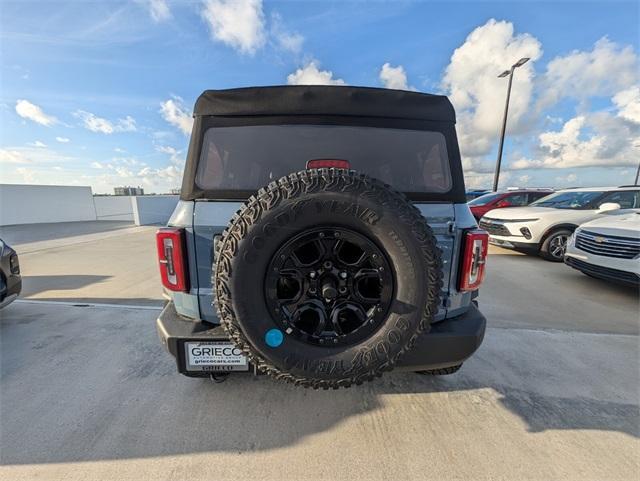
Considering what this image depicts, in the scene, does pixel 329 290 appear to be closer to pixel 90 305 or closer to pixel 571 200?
pixel 90 305

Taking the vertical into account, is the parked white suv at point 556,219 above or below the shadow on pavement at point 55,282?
above

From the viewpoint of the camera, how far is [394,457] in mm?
1651

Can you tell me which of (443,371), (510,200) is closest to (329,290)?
(443,371)

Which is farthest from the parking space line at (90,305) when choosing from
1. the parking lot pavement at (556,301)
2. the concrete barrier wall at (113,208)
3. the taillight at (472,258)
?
the concrete barrier wall at (113,208)

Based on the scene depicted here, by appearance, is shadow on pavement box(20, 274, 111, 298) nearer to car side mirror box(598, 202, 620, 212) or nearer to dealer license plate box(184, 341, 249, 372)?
dealer license plate box(184, 341, 249, 372)

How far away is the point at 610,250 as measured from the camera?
13.6 ft

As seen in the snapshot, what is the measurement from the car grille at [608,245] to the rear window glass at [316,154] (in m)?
4.00

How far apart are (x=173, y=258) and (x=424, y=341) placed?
1.59 metres

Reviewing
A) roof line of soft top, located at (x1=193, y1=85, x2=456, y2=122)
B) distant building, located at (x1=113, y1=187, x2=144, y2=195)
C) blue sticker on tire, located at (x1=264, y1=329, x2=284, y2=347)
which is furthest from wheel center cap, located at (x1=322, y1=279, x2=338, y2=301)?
distant building, located at (x1=113, y1=187, x2=144, y2=195)

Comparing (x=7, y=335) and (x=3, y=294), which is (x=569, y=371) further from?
(x=3, y=294)

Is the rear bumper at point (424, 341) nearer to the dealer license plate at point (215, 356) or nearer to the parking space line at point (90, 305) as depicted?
the dealer license plate at point (215, 356)

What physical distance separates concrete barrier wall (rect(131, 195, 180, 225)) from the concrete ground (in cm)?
1144

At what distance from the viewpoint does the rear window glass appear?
1820 millimetres

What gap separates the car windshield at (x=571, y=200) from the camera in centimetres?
653
